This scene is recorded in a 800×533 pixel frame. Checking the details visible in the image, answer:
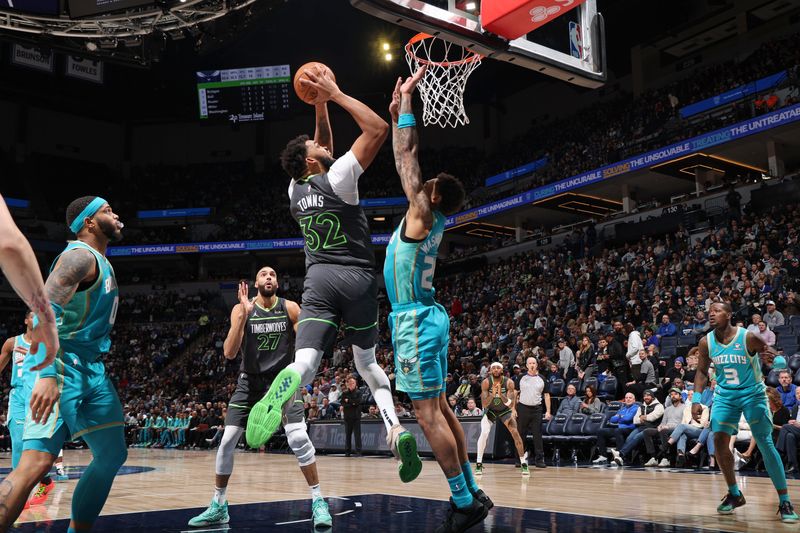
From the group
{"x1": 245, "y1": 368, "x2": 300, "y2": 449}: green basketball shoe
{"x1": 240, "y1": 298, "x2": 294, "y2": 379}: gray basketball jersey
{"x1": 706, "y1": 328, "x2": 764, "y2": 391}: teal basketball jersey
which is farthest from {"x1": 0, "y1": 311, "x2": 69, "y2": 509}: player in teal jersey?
{"x1": 706, "y1": 328, "x2": 764, "y2": 391}: teal basketball jersey

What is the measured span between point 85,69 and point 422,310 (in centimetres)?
2322

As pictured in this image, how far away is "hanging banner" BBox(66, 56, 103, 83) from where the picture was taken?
75.7 feet

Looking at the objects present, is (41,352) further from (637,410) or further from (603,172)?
(603,172)

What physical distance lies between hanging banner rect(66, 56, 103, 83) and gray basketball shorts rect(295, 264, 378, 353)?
72.7 feet

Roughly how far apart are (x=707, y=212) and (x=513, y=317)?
6336mm

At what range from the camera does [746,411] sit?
582 centimetres

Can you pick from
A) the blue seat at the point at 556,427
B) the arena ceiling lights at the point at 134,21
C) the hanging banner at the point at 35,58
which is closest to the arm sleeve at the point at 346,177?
the blue seat at the point at 556,427

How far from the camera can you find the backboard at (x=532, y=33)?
19.2 ft

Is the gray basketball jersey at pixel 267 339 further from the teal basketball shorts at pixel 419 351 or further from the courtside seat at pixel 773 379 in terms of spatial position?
the courtside seat at pixel 773 379

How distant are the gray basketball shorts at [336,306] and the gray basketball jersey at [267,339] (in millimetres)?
1269

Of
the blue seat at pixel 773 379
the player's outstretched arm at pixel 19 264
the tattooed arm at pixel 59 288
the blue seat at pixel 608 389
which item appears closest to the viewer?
the player's outstretched arm at pixel 19 264

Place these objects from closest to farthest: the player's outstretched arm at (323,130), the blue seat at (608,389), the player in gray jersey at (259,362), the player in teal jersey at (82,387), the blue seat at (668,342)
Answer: the player in teal jersey at (82,387) → the player's outstretched arm at (323,130) → the player in gray jersey at (259,362) → the blue seat at (608,389) → the blue seat at (668,342)

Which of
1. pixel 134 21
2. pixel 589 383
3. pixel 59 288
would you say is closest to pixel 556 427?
pixel 589 383

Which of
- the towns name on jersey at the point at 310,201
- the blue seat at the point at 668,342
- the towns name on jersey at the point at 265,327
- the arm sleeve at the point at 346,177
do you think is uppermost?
the arm sleeve at the point at 346,177
